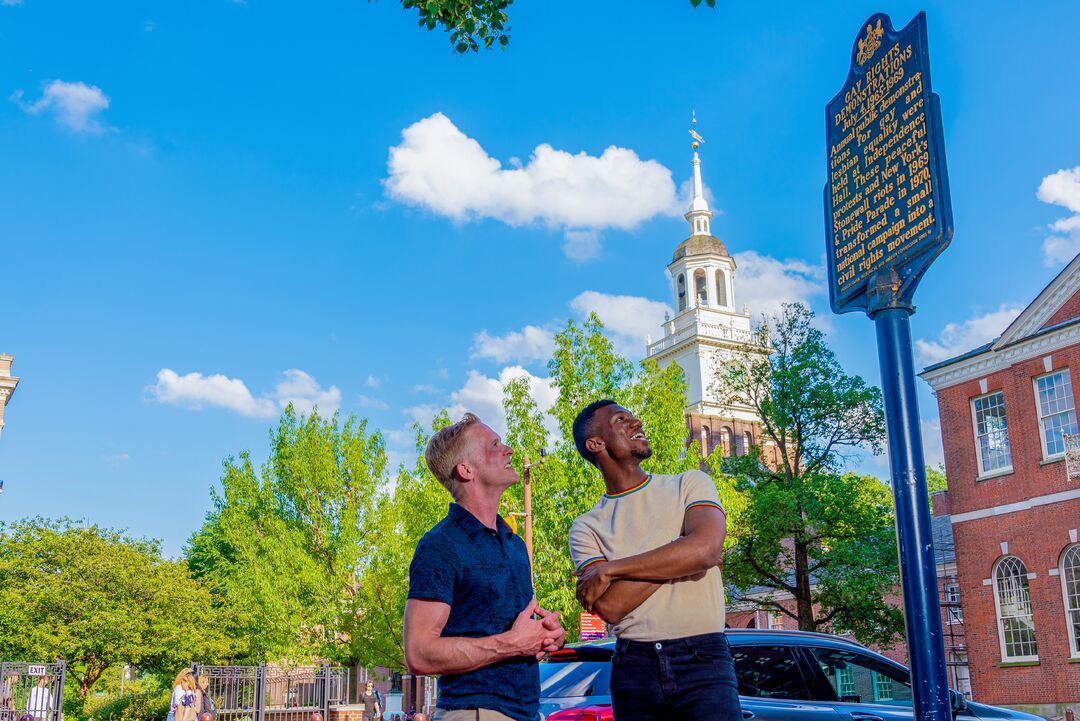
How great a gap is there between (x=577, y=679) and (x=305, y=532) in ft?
88.2

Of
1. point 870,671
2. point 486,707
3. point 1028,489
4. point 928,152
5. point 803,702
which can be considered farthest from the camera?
point 1028,489

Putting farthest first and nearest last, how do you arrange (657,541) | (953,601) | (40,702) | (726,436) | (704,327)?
(704,327)
(726,436)
(953,601)
(40,702)
(657,541)

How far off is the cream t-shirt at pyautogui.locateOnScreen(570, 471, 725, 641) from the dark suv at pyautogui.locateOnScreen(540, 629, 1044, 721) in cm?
290

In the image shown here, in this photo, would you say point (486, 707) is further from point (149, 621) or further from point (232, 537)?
point (149, 621)

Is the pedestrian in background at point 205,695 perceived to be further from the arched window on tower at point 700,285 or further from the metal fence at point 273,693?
the arched window on tower at point 700,285

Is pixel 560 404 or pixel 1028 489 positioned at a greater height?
pixel 560 404

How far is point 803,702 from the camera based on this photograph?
7379mm

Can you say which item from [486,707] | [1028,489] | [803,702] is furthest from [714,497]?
[1028,489]

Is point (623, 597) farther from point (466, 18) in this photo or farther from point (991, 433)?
point (991, 433)

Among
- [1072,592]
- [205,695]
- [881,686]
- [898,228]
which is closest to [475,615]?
[881,686]

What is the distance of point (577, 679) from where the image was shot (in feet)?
23.4

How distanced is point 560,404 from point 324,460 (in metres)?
9.60

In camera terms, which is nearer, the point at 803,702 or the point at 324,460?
the point at 803,702

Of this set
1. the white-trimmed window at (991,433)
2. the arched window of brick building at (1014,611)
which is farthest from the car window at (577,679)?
the white-trimmed window at (991,433)
